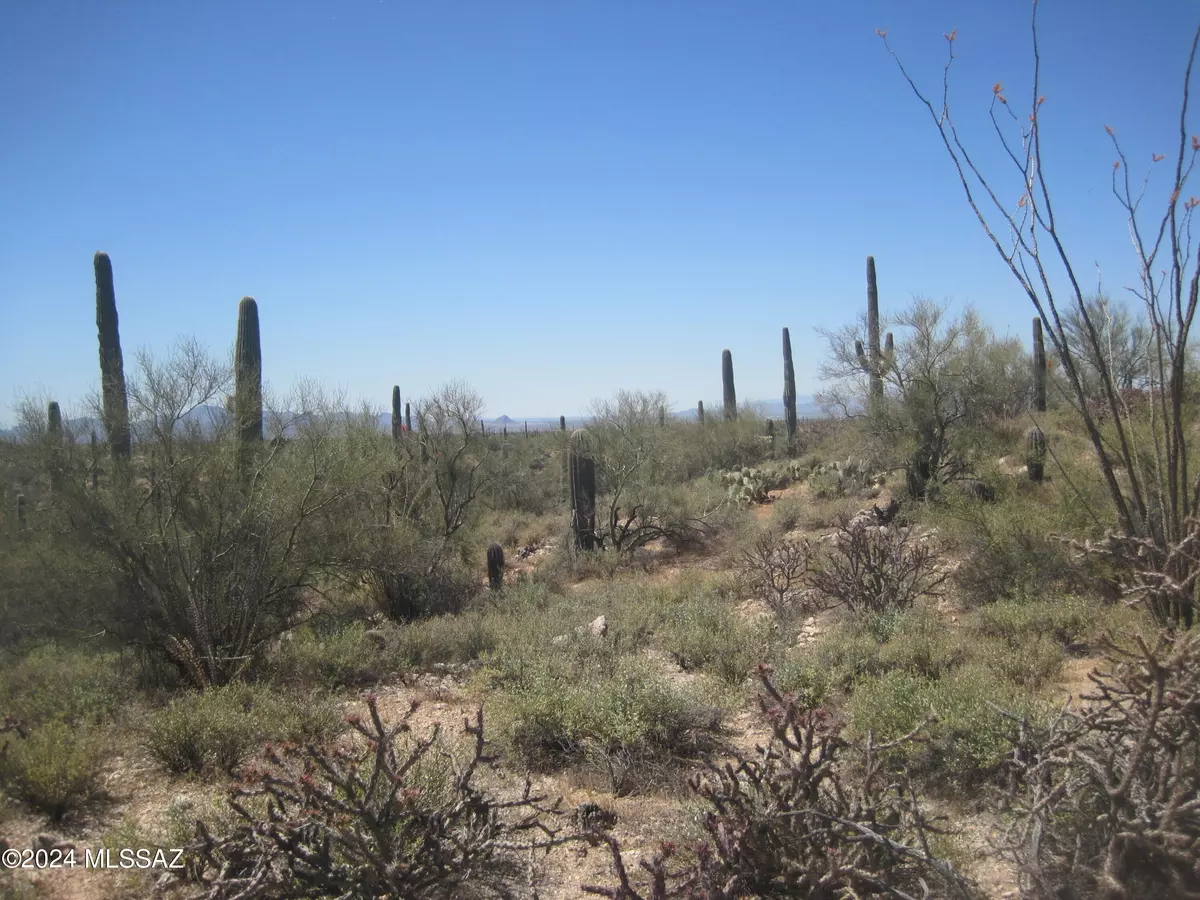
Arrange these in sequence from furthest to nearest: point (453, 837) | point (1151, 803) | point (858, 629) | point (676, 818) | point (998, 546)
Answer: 1. point (998, 546)
2. point (858, 629)
3. point (676, 818)
4. point (453, 837)
5. point (1151, 803)

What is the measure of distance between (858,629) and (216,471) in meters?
6.23

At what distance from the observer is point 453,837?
3557 mm

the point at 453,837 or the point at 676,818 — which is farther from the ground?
the point at 453,837

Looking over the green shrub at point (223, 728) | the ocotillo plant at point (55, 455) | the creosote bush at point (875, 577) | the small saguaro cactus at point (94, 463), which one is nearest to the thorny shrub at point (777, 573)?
the creosote bush at point (875, 577)

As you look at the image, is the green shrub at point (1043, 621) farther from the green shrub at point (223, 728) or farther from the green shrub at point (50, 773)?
the green shrub at point (50, 773)

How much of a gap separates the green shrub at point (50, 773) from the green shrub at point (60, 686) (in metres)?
0.68

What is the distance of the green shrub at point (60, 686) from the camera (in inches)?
239

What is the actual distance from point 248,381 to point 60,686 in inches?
155

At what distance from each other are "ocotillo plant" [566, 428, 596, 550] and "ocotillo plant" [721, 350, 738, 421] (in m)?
14.7

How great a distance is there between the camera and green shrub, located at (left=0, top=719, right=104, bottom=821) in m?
4.76

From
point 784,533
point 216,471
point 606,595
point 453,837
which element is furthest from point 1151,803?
point 784,533

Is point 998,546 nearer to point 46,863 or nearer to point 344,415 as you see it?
point 46,863

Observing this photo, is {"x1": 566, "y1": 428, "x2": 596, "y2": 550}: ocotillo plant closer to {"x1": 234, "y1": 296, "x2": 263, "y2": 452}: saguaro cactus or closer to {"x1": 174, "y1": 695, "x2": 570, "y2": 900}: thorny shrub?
{"x1": 234, "y1": 296, "x2": 263, "y2": 452}: saguaro cactus

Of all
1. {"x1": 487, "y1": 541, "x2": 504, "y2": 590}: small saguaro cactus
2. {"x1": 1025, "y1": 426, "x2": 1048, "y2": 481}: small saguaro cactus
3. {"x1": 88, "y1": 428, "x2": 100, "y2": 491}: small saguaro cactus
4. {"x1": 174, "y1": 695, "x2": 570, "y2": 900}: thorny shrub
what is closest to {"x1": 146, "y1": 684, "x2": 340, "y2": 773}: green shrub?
{"x1": 174, "y1": 695, "x2": 570, "y2": 900}: thorny shrub
